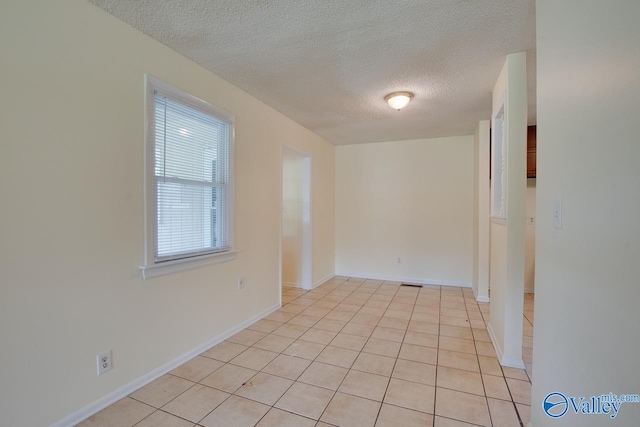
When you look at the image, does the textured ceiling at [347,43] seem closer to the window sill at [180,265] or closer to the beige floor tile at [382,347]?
the window sill at [180,265]

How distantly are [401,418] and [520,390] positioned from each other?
92 cm

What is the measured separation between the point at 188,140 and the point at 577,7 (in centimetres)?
238

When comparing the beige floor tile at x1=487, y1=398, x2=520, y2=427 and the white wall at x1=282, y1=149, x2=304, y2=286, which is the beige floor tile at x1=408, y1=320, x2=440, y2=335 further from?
the white wall at x1=282, y1=149, x2=304, y2=286

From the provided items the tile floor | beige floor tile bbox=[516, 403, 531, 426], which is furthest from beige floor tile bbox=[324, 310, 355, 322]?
beige floor tile bbox=[516, 403, 531, 426]

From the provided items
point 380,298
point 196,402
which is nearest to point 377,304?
point 380,298

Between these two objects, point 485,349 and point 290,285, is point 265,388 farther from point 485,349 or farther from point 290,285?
point 290,285

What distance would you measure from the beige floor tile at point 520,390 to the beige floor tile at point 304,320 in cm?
178

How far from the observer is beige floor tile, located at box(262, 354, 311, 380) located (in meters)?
2.12

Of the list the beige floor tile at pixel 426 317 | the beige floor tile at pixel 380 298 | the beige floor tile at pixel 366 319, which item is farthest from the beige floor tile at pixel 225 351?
the beige floor tile at pixel 380 298

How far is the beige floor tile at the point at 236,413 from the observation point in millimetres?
1630

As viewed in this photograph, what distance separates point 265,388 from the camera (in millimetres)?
1952

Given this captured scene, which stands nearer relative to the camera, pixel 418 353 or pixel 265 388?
pixel 265 388

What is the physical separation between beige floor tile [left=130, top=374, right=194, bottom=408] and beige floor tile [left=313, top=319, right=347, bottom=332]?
1354mm

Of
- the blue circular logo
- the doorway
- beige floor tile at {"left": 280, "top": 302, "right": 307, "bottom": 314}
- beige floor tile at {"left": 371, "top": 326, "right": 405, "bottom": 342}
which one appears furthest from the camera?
the doorway
